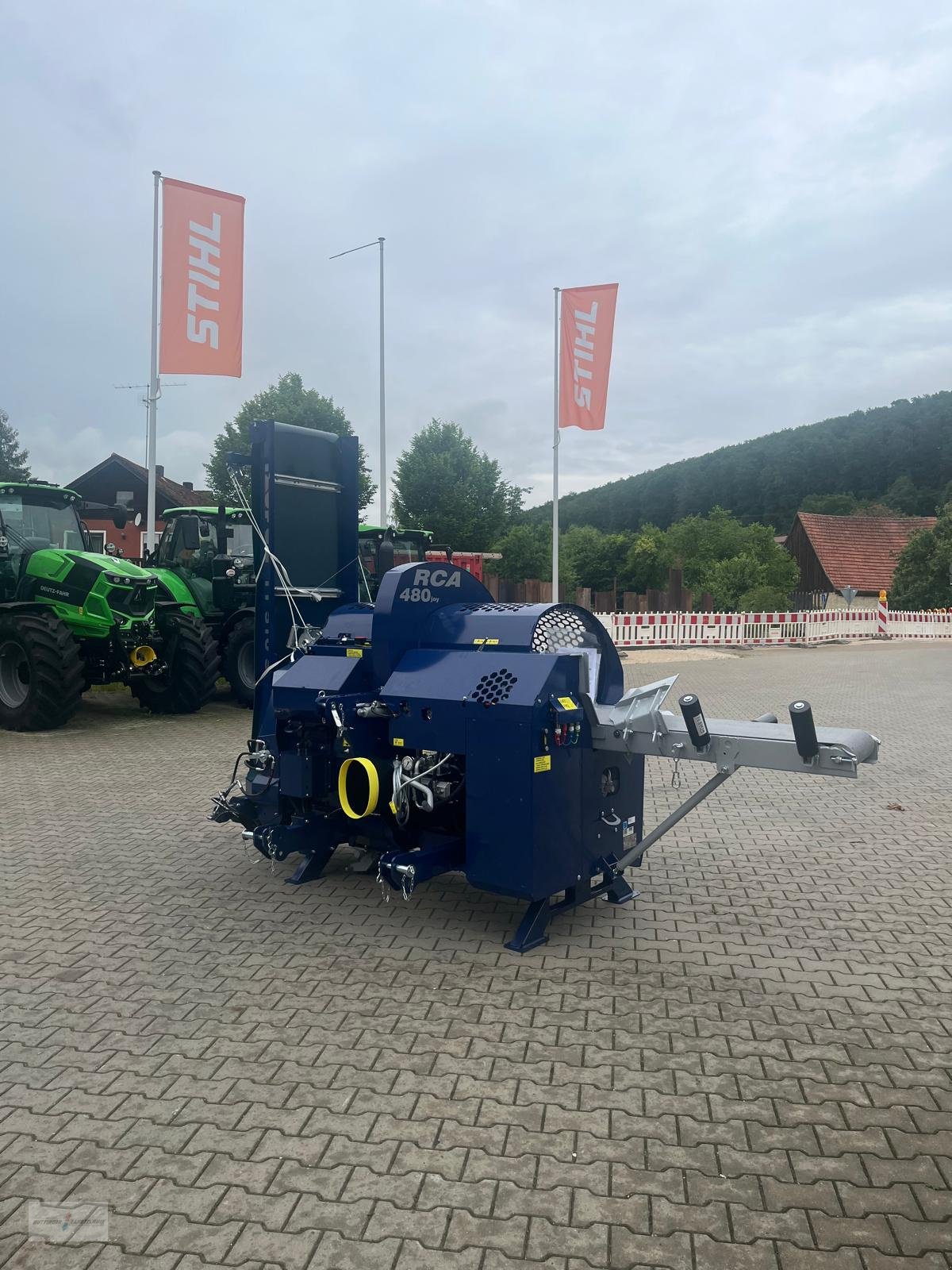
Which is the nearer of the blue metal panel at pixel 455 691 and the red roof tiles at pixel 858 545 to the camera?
the blue metal panel at pixel 455 691

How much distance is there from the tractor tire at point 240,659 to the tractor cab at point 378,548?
5.06ft

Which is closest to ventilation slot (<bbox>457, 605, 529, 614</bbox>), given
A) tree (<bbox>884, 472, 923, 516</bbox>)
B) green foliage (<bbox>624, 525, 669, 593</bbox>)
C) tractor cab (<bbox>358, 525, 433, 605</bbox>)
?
tractor cab (<bbox>358, 525, 433, 605</bbox>)

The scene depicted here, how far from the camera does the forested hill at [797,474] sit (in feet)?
248

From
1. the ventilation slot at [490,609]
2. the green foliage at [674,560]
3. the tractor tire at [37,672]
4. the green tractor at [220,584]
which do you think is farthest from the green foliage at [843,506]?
the ventilation slot at [490,609]

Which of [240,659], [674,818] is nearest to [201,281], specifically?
[240,659]

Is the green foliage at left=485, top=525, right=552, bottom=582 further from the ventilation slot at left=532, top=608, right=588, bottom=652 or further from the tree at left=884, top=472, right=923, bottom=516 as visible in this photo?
the tree at left=884, top=472, right=923, bottom=516

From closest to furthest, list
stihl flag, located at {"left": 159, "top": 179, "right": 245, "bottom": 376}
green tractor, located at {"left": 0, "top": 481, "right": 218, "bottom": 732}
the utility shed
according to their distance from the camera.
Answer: green tractor, located at {"left": 0, "top": 481, "right": 218, "bottom": 732} → stihl flag, located at {"left": 159, "top": 179, "right": 245, "bottom": 376} → the utility shed

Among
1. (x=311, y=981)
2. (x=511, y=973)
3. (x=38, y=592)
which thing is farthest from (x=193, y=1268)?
(x=38, y=592)

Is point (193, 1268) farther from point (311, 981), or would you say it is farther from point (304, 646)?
point (304, 646)

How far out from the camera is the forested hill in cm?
7556

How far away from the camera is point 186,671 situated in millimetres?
11648

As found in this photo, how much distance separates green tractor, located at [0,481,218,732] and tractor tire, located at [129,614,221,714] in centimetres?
1

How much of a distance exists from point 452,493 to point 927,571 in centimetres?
2128

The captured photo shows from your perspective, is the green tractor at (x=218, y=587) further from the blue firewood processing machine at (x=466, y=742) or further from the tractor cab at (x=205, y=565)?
the blue firewood processing machine at (x=466, y=742)
